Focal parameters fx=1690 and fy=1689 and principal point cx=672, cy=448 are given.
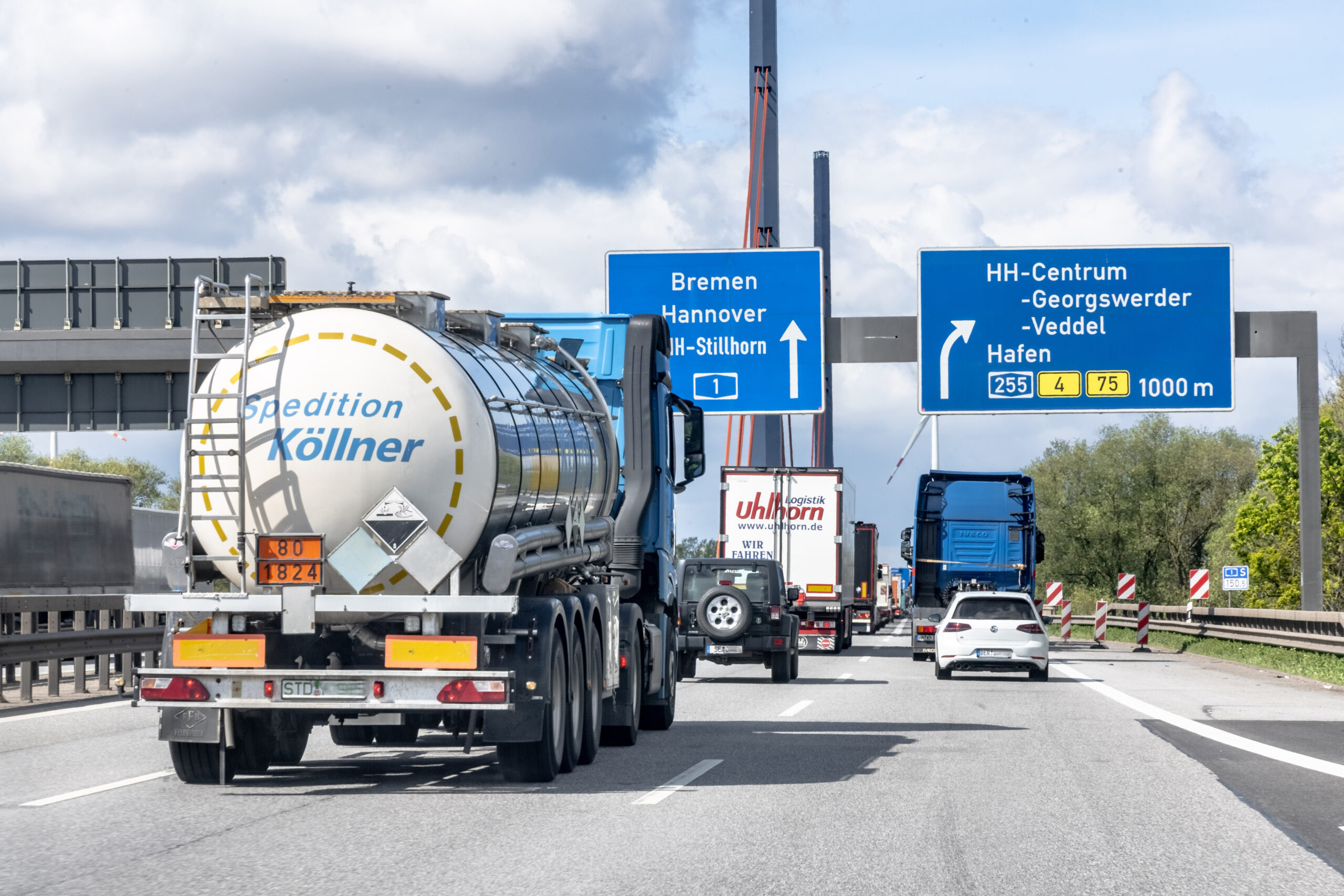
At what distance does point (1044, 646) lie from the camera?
24688 mm

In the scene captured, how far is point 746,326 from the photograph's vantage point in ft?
89.4

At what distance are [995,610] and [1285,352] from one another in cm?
672

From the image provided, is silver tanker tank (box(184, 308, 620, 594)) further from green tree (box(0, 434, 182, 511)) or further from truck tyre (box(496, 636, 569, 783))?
green tree (box(0, 434, 182, 511))

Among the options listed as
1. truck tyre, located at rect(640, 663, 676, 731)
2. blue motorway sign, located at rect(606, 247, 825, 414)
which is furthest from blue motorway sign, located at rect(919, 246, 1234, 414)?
truck tyre, located at rect(640, 663, 676, 731)

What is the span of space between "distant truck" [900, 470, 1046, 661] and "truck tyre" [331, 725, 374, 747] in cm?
2122

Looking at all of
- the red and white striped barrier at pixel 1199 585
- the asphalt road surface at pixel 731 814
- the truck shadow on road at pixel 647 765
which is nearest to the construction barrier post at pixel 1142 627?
the red and white striped barrier at pixel 1199 585

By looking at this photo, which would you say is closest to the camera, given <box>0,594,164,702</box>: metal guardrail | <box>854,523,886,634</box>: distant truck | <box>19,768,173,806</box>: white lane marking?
<box>19,768,173,806</box>: white lane marking

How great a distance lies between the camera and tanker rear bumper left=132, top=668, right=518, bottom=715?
10180 mm

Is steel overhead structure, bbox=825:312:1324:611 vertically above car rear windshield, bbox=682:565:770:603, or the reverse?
steel overhead structure, bbox=825:312:1324:611

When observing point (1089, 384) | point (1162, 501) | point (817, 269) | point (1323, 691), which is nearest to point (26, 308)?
point (817, 269)

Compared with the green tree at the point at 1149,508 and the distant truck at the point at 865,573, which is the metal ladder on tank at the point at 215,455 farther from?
the green tree at the point at 1149,508

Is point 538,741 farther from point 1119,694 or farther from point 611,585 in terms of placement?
point 1119,694

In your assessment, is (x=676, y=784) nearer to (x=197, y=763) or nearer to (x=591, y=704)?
(x=591, y=704)

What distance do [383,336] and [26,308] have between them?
2460cm
